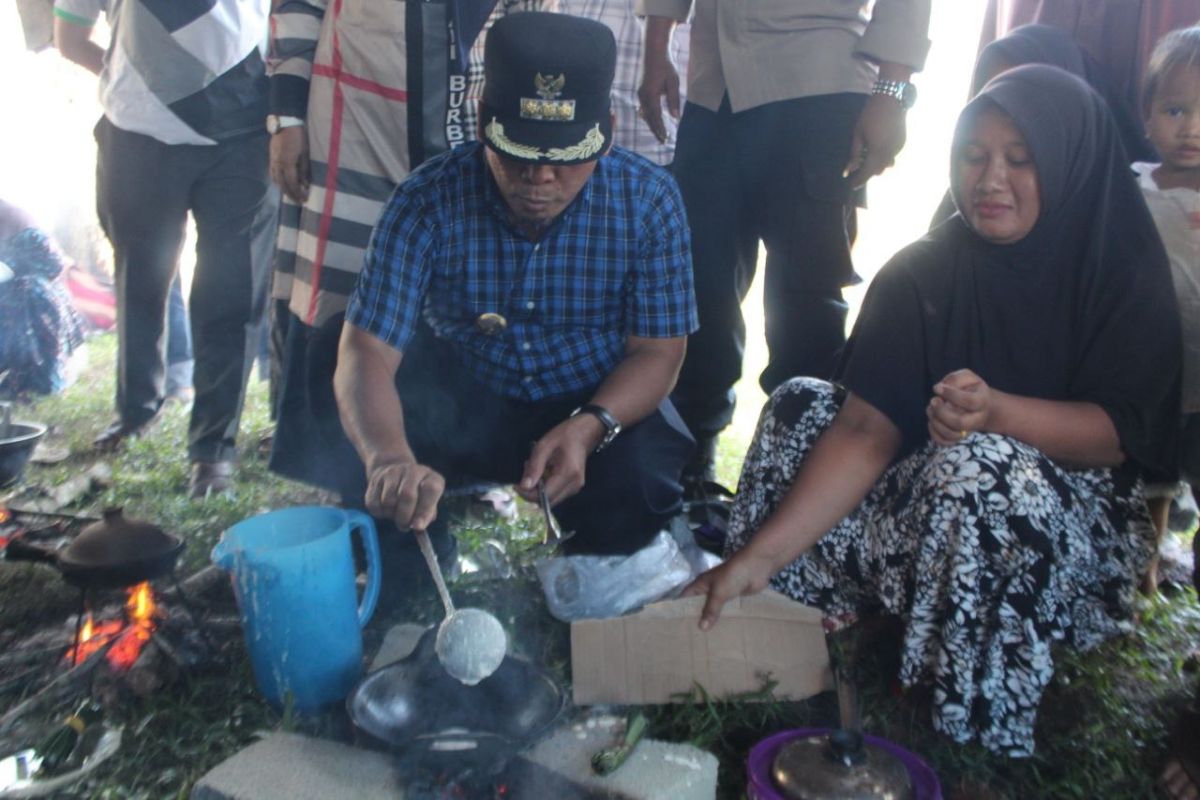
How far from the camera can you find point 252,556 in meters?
1.91

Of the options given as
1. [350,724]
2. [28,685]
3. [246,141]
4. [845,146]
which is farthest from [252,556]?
Answer: [246,141]

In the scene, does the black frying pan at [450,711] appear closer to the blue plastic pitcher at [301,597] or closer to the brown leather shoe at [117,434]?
the blue plastic pitcher at [301,597]

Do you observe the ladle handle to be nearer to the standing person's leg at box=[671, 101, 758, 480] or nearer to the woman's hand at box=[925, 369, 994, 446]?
the woman's hand at box=[925, 369, 994, 446]

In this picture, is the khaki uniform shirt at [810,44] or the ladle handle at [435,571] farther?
the khaki uniform shirt at [810,44]

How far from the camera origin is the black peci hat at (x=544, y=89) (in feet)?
7.11

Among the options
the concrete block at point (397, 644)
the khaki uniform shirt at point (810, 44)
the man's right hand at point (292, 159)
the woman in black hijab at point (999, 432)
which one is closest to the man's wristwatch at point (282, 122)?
the man's right hand at point (292, 159)

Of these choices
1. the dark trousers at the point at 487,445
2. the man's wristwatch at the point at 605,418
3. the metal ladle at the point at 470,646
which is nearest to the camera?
the metal ladle at the point at 470,646

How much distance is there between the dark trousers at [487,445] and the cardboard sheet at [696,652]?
1.26 ft

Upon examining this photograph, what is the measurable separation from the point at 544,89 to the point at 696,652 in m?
1.30

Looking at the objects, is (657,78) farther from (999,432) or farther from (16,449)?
(16,449)

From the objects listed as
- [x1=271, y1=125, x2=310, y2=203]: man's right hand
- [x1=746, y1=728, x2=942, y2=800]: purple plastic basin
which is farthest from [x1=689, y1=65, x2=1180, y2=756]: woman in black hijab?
[x1=271, y1=125, x2=310, y2=203]: man's right hand

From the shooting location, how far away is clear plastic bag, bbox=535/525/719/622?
2.38m

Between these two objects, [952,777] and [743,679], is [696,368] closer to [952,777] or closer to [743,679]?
[743,679]

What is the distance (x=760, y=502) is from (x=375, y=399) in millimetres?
1001
